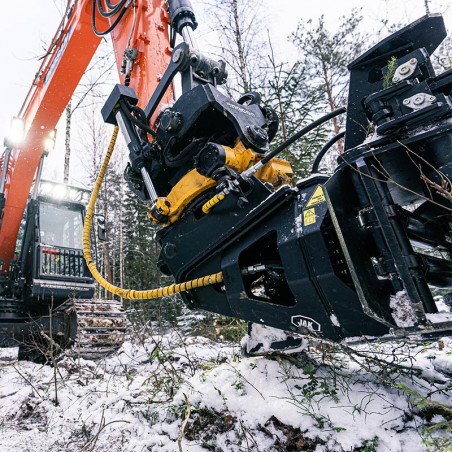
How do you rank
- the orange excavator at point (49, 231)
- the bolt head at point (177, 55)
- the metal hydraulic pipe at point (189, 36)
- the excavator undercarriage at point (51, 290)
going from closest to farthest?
the bolt head at point (177, 55) → the metal hydraulic pipe at point (189, 36) → the orange excavator at point (49, 231) → the excavator undercarriage at point (51, 290)

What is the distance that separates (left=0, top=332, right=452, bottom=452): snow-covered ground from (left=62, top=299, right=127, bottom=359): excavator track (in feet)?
6.53

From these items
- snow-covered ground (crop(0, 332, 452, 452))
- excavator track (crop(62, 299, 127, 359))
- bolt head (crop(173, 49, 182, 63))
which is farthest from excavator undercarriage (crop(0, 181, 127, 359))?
bolt head (crop(173, 49, 182, 63))

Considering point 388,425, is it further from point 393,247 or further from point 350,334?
point 393,247

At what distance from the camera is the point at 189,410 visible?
2484 millimetres

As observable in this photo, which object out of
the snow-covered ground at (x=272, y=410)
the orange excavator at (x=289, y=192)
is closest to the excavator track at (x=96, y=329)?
the snow-covered ground at (x=272, y=410)

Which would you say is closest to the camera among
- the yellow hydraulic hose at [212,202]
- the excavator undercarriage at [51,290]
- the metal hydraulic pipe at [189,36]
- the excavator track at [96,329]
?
the yellow hydraulic hose at [212,202]

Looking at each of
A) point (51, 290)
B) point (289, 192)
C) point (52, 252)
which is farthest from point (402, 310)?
point (52, 252)

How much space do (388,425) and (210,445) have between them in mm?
991

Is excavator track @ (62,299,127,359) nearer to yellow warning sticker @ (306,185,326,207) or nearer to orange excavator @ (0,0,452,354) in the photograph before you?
orange excavator @ (0,0,452,354)

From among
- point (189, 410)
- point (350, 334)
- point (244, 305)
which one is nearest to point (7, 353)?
point (189, 410)

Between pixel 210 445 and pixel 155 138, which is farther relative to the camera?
pixel 155 138

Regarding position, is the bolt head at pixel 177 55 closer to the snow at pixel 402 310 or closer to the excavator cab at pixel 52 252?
the snow at pixel 402 310

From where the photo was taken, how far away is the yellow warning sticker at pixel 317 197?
1.99 metres

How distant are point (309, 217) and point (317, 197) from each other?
0.37ft
